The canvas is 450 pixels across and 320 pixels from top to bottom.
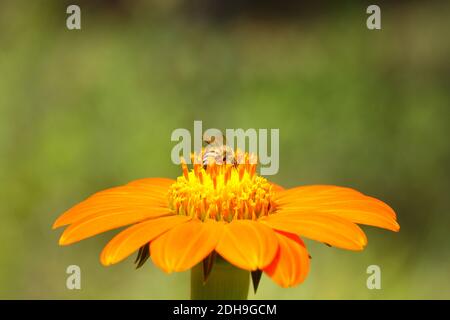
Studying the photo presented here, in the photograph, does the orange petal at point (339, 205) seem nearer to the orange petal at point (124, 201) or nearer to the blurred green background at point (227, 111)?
the orange petal at point (124, 201)

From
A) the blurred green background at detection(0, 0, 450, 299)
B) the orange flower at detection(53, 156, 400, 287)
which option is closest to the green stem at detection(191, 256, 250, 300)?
the orange flower at detection(53, 156, 400, 287)

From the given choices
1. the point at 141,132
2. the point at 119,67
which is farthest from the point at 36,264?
the point at 119,67

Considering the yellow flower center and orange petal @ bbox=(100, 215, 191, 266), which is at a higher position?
the yellow flower center

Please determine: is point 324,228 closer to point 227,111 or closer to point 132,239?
point 132,239

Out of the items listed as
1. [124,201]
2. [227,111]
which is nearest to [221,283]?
[124,201]

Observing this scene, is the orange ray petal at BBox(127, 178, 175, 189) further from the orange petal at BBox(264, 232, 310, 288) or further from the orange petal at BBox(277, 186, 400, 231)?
the orange petal at BBox(264, 232, 310, 288)

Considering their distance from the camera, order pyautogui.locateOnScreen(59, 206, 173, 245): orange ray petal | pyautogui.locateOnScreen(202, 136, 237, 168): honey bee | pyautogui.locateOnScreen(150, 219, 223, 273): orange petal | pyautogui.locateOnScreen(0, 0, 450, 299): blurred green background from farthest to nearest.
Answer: pyautogui.locateOnScreen(0, 0, 450, 299): blurred green background
pyautogui.locateOnScreen(202, 136, 237, 168): honey bee
pyautogui.locateOnScreen(59, 206, 173, 245): orange ray petal
pyautogui.locateOnScreen(150, 219, 223, 273): orange petal
